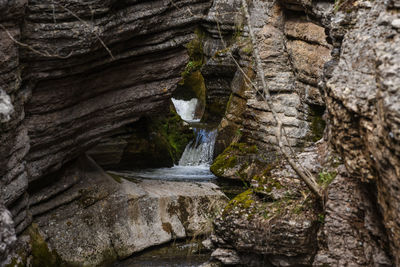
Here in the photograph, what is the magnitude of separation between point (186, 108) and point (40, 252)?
1476cm

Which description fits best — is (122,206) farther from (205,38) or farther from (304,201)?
(205,38)

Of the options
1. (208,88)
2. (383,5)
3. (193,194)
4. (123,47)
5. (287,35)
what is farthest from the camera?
(208,88)

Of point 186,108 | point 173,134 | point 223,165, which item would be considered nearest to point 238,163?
point 223,165

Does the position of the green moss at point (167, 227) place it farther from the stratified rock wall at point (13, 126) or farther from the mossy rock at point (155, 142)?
the mossy rock at point (155, 142)

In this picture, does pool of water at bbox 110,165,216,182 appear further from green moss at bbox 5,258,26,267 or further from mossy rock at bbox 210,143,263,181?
green moss at bbox 5,258,26,267

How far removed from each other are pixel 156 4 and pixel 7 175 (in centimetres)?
438

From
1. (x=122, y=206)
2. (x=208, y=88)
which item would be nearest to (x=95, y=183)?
(x=122, y=206)

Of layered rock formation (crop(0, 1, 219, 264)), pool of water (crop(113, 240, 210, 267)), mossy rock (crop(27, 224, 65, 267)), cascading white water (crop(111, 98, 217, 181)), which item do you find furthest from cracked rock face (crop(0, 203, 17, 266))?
cascading white water (crop(111, 98, 217, 181))

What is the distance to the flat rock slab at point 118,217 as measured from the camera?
989cm

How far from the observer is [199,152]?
706 inches

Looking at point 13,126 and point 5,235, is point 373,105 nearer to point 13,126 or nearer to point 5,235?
point 5,235

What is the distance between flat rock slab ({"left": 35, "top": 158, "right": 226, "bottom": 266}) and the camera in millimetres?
9891

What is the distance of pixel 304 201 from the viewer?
738 cm

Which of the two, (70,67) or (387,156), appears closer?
(387,156)
